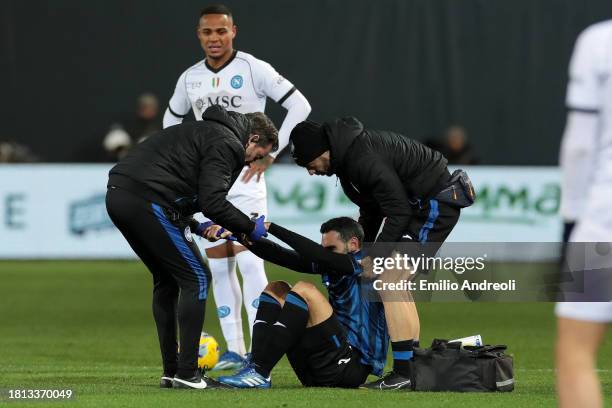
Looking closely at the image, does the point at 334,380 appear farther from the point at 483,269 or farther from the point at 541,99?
the point at 541,99

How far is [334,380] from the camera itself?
765 cm

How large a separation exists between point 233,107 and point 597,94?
5205 mm

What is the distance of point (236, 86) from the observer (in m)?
9.48

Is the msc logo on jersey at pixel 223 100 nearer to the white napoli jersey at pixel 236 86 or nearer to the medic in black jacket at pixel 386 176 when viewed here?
the white napoli jersey at pixel 236 86

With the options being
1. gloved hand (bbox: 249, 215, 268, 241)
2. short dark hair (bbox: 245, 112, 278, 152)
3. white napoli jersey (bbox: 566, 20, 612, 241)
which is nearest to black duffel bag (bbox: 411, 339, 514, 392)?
gloved hand (bbox: 249, 215, 268, 241)

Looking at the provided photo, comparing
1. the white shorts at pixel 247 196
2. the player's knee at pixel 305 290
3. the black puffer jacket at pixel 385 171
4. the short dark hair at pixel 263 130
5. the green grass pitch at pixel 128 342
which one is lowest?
the green grass pitch at pixel 128 342

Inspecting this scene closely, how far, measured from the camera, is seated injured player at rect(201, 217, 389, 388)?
741cm

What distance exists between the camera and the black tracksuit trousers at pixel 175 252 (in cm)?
745

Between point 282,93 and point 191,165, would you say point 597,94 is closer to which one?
point 191,165

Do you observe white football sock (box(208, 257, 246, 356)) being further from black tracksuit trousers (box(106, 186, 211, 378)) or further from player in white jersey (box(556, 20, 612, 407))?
player in white jersey (box(556, 20, 612, 407))

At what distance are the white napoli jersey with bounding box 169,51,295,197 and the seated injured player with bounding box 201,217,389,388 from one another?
187 cm

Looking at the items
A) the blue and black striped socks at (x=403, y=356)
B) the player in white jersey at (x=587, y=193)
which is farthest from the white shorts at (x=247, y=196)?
the player in white jersey at (x=587, y=193)

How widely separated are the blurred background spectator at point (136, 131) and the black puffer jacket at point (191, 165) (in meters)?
11.7

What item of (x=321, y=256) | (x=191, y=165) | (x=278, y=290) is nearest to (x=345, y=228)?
(x=321, y=256)
